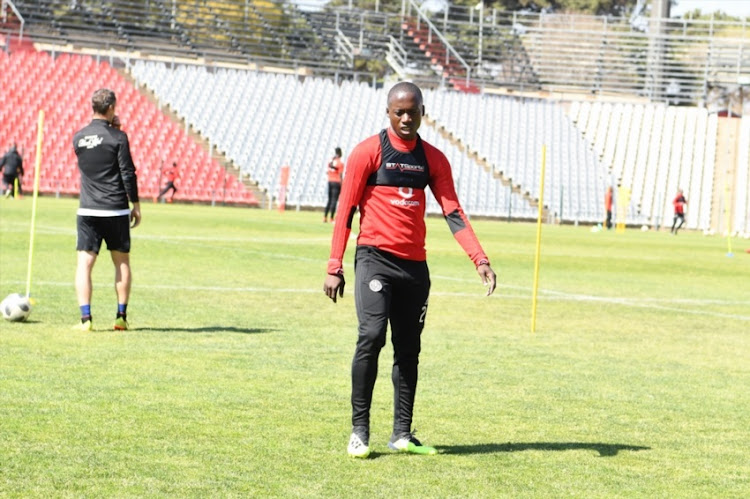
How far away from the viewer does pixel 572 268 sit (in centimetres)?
2544

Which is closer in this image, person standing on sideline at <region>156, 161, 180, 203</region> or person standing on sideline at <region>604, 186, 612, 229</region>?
person standing on sideline at <region>156, 161, 180, 203</region>

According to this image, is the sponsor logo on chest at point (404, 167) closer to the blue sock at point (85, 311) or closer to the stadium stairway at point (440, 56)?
the blue sock at point (85, 311)

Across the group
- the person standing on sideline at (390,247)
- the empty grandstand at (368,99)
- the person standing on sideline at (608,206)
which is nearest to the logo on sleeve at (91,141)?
the person standing on sideline at (390,247)

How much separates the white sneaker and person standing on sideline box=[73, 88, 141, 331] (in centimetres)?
539

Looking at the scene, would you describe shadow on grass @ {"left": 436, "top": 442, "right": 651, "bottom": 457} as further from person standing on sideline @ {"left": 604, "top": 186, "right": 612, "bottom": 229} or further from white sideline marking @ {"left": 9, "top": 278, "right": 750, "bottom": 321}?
person standing on sideline @ {"left": 604, "top": 186, "right": 612, "bottom": 229}

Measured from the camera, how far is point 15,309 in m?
12.5

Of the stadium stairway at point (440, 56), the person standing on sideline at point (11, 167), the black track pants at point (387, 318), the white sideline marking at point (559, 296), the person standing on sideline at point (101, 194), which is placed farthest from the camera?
the stadium stairway at point (440, 56)

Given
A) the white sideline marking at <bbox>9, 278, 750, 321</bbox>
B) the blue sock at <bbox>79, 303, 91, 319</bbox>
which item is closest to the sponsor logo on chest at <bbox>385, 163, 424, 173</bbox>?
the blue sock at <bbox>79, 303, 91, 319</bbox>

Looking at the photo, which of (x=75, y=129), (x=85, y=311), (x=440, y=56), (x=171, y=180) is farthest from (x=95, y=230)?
(x=440, y=56)

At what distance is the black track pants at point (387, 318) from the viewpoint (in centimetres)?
723

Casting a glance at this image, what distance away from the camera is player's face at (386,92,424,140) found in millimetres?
7129

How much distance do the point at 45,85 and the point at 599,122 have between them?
1055 inches

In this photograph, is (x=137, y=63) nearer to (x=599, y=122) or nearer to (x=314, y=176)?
(x=314, y=176)

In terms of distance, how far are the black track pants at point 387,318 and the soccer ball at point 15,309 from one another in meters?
6.11
